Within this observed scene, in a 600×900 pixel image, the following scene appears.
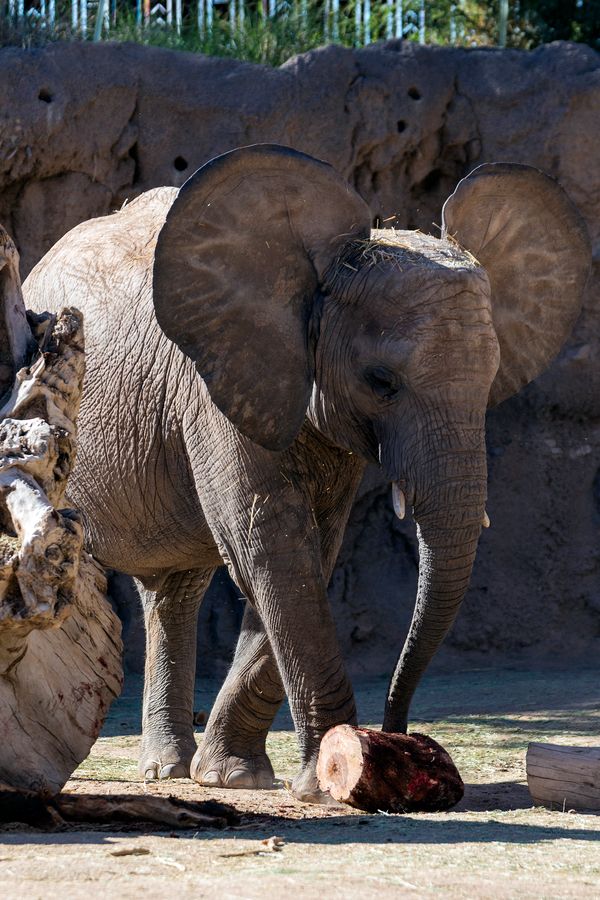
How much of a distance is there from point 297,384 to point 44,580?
164 centimetres

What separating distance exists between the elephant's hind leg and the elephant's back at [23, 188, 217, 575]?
0.28 meters

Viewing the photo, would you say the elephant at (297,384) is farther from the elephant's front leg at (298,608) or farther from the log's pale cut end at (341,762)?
the log's pale cut end at (341,762)

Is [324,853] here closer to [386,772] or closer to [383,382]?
[386,772]

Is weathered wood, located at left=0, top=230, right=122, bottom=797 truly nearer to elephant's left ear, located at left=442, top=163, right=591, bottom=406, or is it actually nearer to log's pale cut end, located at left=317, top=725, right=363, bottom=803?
log's pale cut end, located at left=317, top=725, right=363, bottom=803

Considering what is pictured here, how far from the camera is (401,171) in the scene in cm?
931

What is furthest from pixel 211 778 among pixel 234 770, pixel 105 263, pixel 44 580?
pixel 44 580

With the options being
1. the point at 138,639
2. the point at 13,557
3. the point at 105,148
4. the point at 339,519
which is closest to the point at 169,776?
the point at 339,519

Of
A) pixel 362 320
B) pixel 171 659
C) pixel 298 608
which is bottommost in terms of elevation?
pixel 171 659

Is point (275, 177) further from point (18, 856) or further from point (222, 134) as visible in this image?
point (222, 134)

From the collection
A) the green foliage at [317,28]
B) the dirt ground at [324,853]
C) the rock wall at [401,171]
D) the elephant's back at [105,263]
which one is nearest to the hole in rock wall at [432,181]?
the rock wall at [401,171]

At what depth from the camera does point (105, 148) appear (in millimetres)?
8750

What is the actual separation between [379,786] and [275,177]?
1.98 m

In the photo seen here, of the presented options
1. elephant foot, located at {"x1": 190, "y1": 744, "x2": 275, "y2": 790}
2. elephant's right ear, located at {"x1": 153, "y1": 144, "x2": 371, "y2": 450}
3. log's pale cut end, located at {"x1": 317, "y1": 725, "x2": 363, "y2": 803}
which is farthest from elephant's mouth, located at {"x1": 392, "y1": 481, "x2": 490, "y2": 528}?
elephant foot, located at {"x1": 190, "y1": 744, "x2": 275, "y2": 790}

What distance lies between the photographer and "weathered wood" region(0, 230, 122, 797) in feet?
11.1
